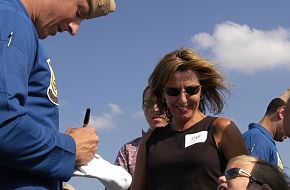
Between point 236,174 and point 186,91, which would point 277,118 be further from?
point 236,174

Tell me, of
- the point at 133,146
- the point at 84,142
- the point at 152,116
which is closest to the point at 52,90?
the point at 84,142

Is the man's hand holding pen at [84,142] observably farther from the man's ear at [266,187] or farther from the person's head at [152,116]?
the person's head at [152,116]

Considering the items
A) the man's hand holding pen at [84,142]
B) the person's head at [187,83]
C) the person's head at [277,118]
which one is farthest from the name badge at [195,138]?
the person's head at [277,118]

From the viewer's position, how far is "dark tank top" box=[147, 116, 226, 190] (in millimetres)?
3176

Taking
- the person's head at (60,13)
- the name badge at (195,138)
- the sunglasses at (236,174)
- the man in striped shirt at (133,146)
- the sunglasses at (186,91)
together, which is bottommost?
the man in striped shirt at (133,146)

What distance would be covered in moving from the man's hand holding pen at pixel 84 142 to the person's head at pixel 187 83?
1.44m

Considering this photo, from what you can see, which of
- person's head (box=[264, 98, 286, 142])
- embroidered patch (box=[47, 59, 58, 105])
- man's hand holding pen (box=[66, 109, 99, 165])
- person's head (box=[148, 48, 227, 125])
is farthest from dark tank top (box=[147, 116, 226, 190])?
person's head (box=[264, 98, 286, 142])

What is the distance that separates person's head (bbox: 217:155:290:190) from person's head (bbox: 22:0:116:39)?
134 cm

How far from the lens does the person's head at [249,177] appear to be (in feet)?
10.2

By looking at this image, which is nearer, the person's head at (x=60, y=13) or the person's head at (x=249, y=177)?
the person's head at (x=60, y=13)

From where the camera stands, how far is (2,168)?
190cm

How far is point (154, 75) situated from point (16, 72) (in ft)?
Answer: 6.96

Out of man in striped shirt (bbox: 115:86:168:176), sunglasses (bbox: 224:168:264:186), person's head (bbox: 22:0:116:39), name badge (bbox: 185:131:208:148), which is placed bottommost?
man in striped shirt (bbox: 115:86:168:176)

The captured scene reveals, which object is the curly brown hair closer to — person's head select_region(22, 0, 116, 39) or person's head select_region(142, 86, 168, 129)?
person's head select_region(142, 86, 168, 129)
